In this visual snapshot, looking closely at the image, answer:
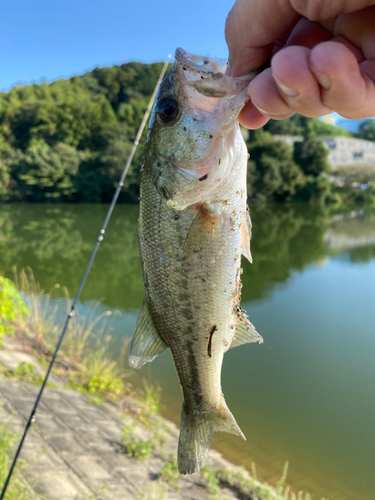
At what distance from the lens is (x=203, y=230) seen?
1.32 meters

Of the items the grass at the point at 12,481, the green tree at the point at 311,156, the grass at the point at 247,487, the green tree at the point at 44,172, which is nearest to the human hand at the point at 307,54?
the grass at the point at 12,481

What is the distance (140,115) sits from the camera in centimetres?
4019

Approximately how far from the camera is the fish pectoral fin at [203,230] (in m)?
1.31

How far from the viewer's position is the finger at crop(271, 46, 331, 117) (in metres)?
0.84

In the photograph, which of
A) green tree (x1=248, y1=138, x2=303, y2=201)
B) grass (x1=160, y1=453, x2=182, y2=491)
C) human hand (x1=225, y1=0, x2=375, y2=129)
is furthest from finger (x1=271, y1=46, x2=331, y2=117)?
green tree (x1=248, y1=138, x2=303, y2=201)

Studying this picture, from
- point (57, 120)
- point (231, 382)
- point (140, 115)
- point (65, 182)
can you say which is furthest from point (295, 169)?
point (231, 382)

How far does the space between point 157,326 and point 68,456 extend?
2.60m

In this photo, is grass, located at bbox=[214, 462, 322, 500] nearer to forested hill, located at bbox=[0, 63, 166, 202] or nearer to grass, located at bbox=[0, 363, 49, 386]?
grass, located at bbox=[0, 363, 49, 386]

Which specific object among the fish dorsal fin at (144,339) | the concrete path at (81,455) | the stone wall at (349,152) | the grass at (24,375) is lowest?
the grass at (24,375)

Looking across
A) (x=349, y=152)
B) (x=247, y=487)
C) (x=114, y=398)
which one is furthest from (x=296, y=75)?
(x=349, y=152)

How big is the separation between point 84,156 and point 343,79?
35837 millimetres

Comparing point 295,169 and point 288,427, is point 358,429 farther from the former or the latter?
point 295,169

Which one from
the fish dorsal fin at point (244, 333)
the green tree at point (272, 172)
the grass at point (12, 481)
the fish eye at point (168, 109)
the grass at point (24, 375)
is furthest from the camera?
the green tree at point (272, 172)

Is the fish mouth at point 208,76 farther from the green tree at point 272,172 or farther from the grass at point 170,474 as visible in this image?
the green tree at point 272,172
